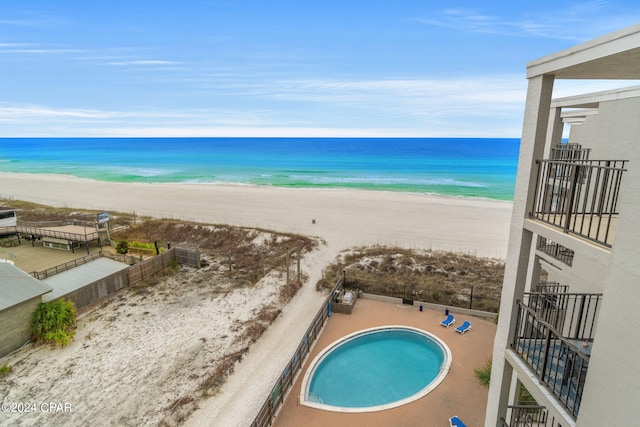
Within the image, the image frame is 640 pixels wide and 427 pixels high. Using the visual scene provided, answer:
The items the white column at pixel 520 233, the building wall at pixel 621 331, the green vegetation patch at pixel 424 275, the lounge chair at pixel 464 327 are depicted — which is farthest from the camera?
the green vegetation patch at pixel 424 275

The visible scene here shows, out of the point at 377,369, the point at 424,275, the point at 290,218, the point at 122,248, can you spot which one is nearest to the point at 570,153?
the point at 377,369

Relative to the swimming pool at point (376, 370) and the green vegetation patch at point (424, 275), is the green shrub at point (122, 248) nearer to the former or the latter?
the green vegetation patch at point (424, 275)

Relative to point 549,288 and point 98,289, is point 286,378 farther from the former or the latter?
point 98,289

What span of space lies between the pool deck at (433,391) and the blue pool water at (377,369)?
0.46 meters

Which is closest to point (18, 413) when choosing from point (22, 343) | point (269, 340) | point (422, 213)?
point (22, 343)

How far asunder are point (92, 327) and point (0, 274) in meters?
3.92

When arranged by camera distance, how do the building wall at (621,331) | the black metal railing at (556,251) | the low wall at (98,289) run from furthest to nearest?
the low wall at (98,289)
the black metal railing at (556,251)
the building wall at (621,331)

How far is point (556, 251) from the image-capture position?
10359 mm

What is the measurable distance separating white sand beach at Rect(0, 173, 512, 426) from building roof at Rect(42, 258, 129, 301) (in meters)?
8.98

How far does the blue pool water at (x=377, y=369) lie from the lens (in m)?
10.9

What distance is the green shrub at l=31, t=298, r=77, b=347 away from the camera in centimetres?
1299

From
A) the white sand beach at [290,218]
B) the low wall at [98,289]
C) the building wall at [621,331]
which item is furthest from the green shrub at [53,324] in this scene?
the building wall at [621,331]

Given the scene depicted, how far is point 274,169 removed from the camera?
8500 centimetres

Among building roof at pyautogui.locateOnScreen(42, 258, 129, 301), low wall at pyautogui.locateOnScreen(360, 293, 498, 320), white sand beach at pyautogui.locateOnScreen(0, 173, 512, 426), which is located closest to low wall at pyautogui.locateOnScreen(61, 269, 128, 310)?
building roof at pyautogui.locateOnScreen(42, 258, 129, 301)
